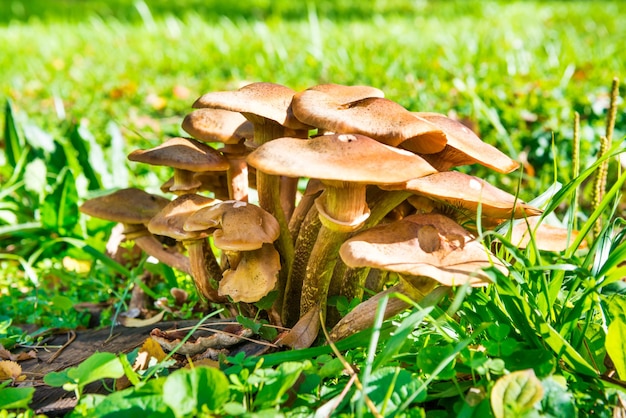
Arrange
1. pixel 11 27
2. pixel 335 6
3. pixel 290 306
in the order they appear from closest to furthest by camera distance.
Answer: pixel 290 306
pixel 11 27
pixel 335 6

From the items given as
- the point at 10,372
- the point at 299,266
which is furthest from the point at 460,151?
the point at 10,372

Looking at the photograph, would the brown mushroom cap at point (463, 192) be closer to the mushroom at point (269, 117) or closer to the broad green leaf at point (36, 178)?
the mushroom at point (269, 117)

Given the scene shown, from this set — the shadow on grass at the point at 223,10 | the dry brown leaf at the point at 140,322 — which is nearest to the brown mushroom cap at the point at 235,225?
the dry brown leaf at the point at 140,322

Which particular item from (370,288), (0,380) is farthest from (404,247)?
(0,380)

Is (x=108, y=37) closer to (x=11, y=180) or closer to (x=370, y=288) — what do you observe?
(x=11, y=180)

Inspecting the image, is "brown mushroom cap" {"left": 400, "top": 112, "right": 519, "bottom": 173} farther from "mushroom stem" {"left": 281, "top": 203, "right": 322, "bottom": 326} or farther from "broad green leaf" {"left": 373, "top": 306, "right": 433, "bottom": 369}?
"broad green leaf" {"left": 373, "top": 306, "right": 433, "bottom": 369}

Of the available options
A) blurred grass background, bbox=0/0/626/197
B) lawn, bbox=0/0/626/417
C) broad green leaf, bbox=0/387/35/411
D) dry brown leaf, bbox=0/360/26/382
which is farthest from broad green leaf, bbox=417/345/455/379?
blurred grass background, bbox=0/0/626/197
